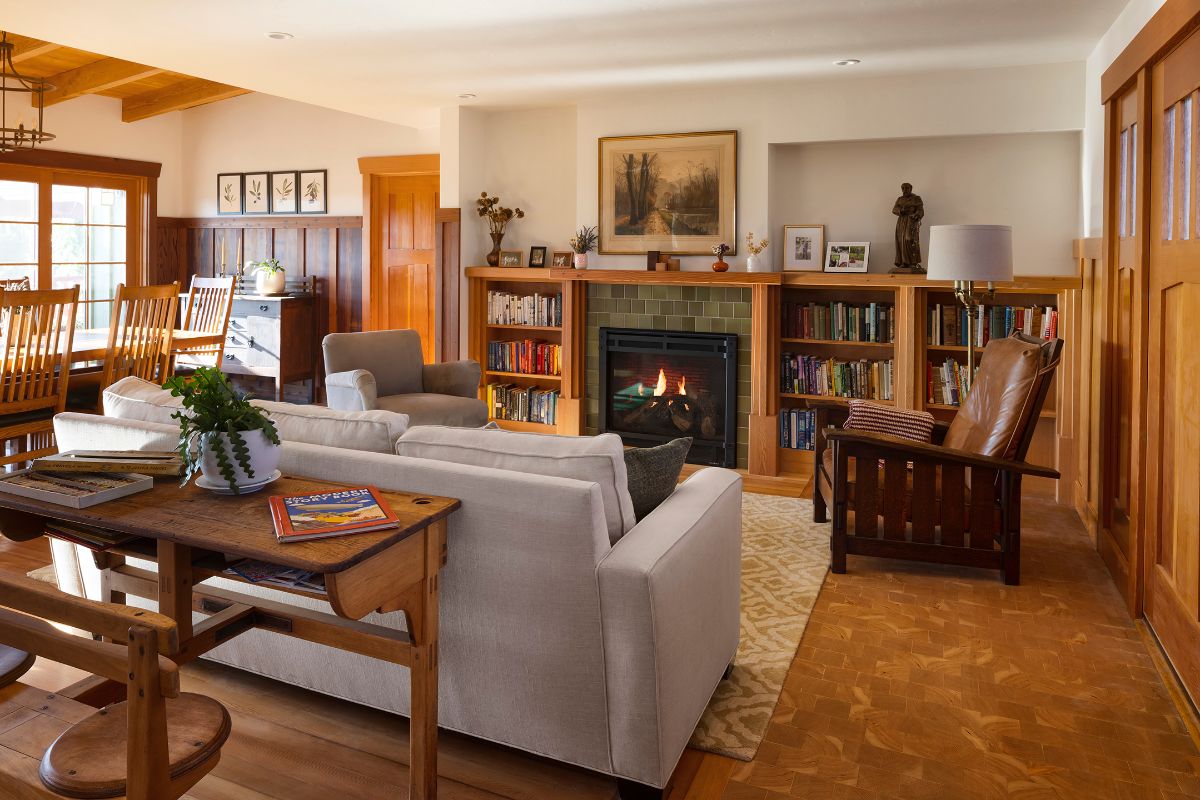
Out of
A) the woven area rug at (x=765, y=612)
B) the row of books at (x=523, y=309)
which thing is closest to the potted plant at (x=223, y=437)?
the woven area rug at (x=765, y=612)

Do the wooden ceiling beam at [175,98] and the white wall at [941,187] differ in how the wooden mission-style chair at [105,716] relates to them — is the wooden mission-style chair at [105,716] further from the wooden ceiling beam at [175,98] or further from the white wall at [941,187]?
the wooden ceiling beam at [175,98]

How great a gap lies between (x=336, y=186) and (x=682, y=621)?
662 centimetres

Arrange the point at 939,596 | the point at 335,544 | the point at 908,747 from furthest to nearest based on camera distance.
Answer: the point at 939,596 → the point at 908,747 → the point at 335,544

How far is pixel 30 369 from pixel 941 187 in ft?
16.3

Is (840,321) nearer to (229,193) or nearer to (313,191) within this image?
(313,191)

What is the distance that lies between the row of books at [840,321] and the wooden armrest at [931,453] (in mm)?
1922

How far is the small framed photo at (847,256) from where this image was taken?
217 inches

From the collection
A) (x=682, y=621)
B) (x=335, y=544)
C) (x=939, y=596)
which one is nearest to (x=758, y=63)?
(x=939, y=596)

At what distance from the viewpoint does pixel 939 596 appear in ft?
11.5

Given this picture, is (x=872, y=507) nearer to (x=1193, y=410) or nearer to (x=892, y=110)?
(x=1193, y=410)

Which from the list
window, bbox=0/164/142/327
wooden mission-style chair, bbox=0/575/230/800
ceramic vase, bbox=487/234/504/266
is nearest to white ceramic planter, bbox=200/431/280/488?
wooden mission-style chair, bbox=0/575/230/800

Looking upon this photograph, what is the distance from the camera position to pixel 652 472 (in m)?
2.52

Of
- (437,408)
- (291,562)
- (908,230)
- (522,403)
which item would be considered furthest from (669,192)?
(291,562)

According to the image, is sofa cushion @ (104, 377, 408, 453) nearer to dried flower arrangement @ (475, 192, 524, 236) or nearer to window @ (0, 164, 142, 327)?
dried flower arrangement @ (475, 192, 524, 236)
